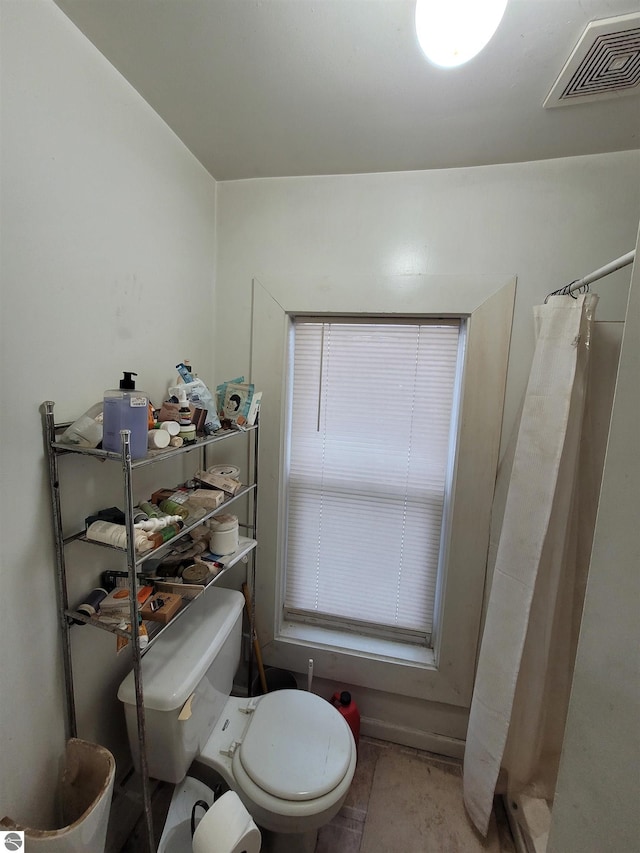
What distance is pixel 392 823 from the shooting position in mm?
1144

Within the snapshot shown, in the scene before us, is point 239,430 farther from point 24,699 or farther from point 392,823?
point 392,823

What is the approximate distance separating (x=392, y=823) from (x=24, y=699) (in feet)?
4.04

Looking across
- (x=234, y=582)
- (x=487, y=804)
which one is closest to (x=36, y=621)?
(x=234, y=582)

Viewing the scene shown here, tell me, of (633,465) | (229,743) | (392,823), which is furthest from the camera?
(392,823)

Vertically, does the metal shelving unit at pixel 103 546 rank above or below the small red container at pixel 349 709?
above

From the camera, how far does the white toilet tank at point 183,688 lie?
2.80 feet

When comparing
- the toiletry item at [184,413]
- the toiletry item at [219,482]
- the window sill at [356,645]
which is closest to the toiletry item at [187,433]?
the toiletry item at [184,413]

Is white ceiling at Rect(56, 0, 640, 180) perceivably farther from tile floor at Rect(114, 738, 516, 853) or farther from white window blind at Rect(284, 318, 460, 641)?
tile floor at Rect(114, 738, 516, 853)

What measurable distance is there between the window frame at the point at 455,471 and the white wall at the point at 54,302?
478 millimetres

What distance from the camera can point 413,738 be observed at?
4.51ft

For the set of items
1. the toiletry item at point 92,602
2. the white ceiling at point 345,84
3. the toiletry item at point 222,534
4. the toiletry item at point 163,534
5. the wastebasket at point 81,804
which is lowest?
the wastebasket at point 81,804

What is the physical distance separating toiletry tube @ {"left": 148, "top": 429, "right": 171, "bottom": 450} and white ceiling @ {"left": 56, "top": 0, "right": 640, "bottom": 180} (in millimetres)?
887

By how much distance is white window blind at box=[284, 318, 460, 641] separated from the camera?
1.32 meters

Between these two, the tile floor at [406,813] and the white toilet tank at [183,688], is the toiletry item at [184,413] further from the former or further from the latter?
the tile floor at [406,813]
